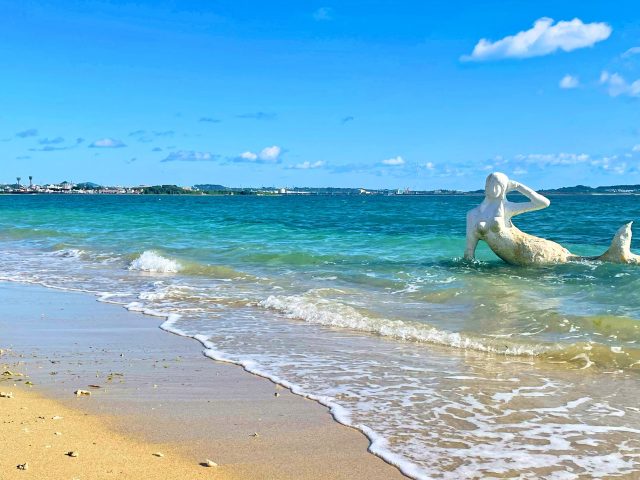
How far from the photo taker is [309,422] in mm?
5055

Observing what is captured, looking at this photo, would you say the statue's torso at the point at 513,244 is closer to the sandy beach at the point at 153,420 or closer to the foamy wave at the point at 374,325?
the foamy wave at the point at 374,325

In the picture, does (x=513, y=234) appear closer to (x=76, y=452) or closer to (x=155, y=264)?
(x=155, y=264)

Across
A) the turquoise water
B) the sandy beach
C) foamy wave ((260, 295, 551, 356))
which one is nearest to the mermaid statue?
the turquoise water

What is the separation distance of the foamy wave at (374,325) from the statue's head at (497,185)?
453 centimetres

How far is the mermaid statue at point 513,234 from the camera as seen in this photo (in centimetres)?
1317

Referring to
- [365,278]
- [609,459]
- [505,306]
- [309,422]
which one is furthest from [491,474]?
[365,278]

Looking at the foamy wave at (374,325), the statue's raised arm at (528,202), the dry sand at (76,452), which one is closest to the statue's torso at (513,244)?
the statue's raised arm at (528,202)

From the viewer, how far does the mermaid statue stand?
13.2 m

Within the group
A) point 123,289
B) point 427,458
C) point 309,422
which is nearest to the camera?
point 427,458

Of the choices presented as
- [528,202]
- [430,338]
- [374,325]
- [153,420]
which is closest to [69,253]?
[528,202]

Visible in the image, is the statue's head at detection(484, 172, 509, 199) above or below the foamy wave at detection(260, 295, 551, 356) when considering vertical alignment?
above

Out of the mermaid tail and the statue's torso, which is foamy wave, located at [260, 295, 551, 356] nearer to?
the statue's torso

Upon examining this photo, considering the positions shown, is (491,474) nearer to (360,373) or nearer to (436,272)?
(360,373)

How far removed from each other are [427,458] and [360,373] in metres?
2.22
